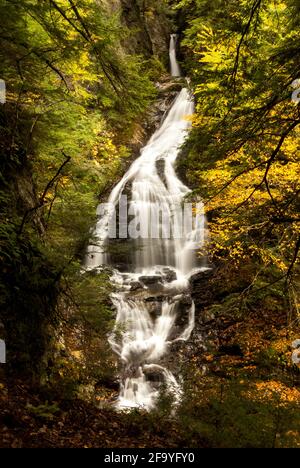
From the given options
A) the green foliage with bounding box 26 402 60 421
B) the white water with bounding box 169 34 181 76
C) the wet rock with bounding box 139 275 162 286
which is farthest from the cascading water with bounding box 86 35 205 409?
the white water with bounding box 169 34 181 76

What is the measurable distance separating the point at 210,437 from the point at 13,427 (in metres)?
2.26

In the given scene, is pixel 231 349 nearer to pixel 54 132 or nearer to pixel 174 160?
pixel 54 132

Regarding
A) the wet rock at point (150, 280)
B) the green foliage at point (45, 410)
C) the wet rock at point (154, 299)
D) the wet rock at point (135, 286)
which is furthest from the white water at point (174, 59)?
the green foliage at point (45, 410)

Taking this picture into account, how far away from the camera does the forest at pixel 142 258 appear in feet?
13.4

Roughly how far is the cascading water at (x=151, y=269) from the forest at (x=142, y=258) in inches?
2.4

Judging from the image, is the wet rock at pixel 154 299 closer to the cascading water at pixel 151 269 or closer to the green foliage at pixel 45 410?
the cascading water at pixel 151 269

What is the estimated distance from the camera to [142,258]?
13.0m

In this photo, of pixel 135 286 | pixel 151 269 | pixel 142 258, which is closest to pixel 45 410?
pixel 135 286

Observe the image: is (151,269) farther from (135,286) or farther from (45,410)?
(45,410)

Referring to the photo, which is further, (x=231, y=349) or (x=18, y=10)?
(x=231, y=349)

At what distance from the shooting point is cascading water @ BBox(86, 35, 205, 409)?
29.9ft

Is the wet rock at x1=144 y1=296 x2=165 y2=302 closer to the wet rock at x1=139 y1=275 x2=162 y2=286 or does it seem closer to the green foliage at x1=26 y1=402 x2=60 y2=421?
the wet rock at x1=139 y1=275 x2=162 y2=286
